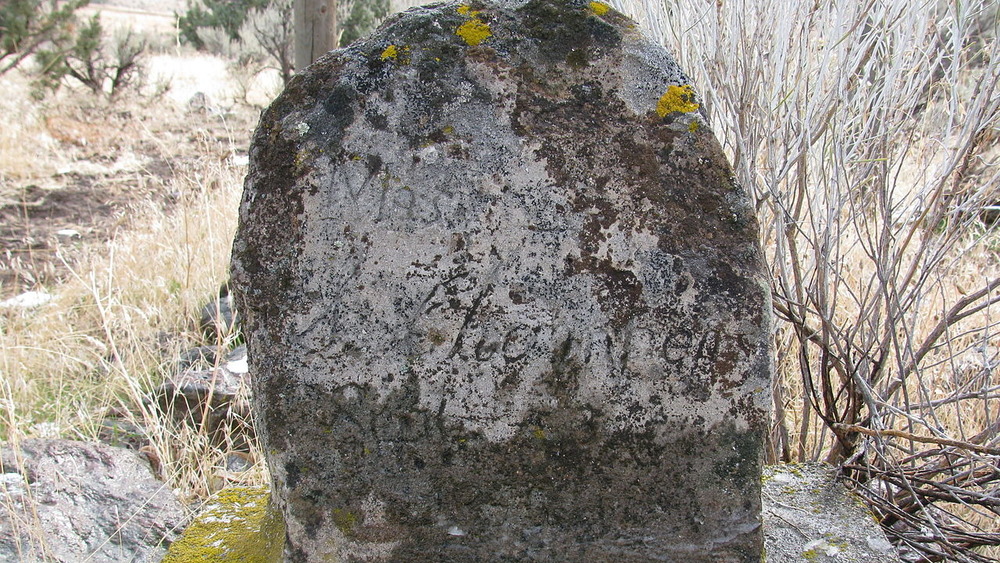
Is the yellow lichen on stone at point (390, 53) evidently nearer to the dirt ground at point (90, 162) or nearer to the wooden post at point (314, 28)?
the wooden post at point (314, 28)

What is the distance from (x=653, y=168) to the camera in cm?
149

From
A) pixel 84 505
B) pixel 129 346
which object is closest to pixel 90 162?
pixel 129 346

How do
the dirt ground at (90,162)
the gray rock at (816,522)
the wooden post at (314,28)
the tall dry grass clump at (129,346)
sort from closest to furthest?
the gray rock at (816,522) → the tall dry grass clump at (129,346) → the wooden post at (314,28) → the dirt ground at (90,162)

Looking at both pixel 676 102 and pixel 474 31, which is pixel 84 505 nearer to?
pixel 474 31

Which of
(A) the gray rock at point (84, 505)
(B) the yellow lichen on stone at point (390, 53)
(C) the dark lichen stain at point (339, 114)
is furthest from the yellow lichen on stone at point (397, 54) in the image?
(A) the gray rock at point (84, 505)

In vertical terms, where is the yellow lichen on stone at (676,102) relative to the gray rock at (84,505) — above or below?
above

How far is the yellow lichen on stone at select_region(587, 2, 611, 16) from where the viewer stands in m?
1.54

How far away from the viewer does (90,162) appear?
8195 millimetres

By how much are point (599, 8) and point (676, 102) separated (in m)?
0.24

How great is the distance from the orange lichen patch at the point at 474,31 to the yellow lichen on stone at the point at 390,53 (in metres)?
0.12

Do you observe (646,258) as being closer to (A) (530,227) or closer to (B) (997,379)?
(A) (530,227)

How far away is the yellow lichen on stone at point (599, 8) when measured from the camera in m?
1.54

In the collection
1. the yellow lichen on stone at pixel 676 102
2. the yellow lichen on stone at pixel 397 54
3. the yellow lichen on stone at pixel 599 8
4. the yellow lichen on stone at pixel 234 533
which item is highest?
the yellow lichen on stone at pixel 599 8

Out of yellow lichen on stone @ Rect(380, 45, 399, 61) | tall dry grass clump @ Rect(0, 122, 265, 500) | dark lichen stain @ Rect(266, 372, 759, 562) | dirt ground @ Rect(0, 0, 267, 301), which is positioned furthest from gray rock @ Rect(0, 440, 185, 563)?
dirt ground @ Rect(0, 0, 267, 301)
